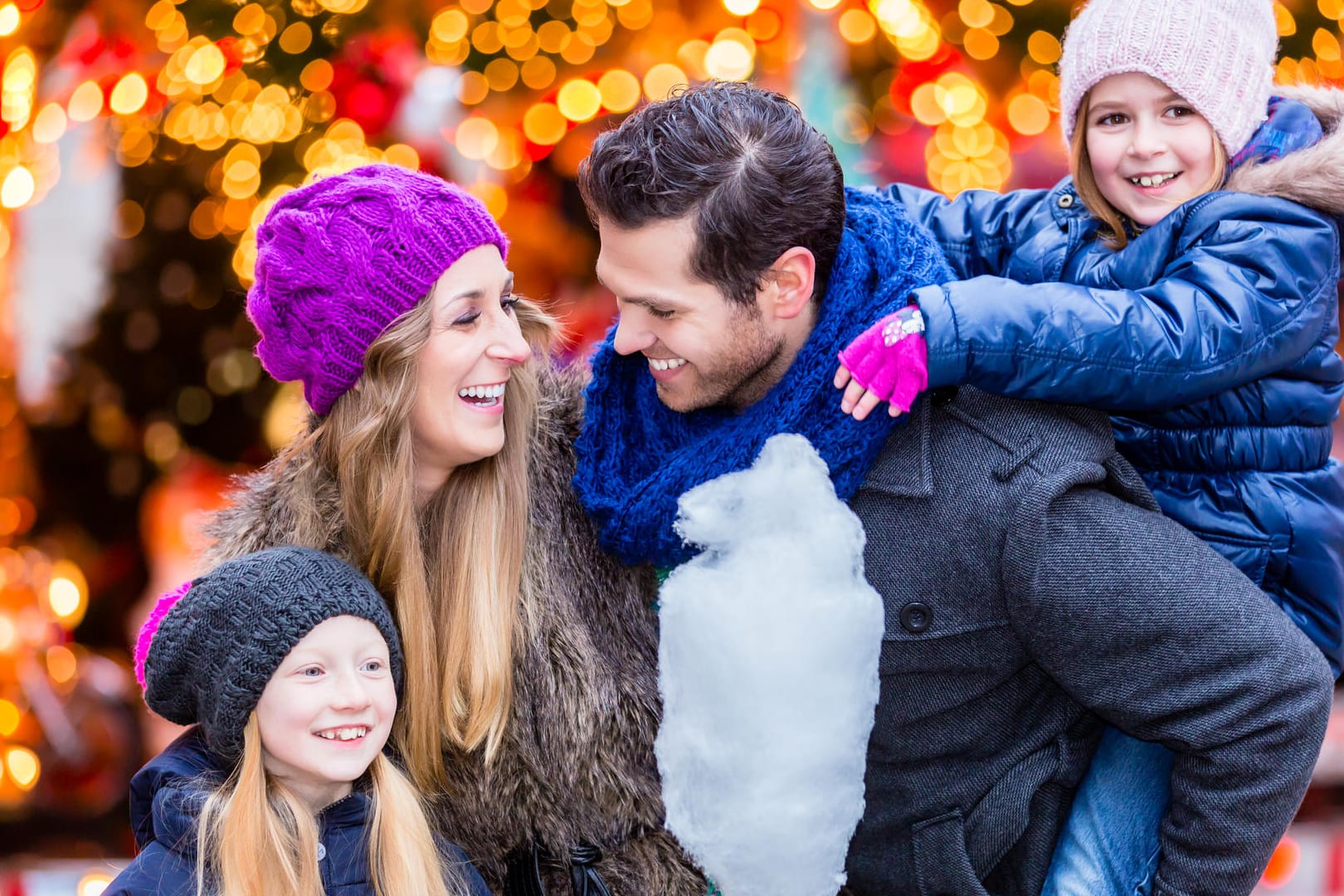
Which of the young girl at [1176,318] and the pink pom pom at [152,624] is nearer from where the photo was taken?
the young girl at [1176,318]

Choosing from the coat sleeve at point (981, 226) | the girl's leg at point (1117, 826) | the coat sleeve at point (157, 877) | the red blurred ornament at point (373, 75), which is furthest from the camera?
the red blurred ornament at point (373, 75)

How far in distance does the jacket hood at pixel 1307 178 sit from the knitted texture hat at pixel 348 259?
4.39 feet

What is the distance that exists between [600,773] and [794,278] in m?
0.92

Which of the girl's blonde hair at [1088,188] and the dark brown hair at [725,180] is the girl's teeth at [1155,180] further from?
the dark brown hair at [725,180]

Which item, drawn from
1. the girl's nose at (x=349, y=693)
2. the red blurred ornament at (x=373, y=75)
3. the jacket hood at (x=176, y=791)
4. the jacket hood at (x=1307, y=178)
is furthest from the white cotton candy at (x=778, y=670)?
the red blurred ornament at (x=373, y=75)

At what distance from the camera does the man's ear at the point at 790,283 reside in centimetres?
213

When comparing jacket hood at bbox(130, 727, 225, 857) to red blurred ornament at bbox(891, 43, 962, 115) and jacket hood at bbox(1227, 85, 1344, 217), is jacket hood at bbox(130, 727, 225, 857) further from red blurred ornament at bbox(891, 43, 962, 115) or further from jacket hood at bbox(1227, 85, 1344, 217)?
red blurred ornament at bbox(891, 43, 962, 115)

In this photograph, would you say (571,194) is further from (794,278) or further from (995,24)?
(794,278)

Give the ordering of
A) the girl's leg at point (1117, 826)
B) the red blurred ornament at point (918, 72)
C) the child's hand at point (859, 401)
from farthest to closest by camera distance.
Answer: the red blurred ornament at point (918, 72), the girl's leg at point (1117, 826), the child's hand at point (859, 401)

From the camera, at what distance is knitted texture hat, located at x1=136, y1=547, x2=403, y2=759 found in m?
1.90

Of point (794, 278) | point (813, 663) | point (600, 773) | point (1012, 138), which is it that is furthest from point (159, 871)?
point (1012, 138)

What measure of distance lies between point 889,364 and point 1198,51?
83 centimetres

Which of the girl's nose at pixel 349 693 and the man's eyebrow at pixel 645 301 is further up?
the man's eyebrow at pixel 645 301

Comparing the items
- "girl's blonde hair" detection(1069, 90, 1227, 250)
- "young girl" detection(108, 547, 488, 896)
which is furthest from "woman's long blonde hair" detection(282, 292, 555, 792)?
"girl's blonde hair" detection(1069, 90, 1227, 250)
